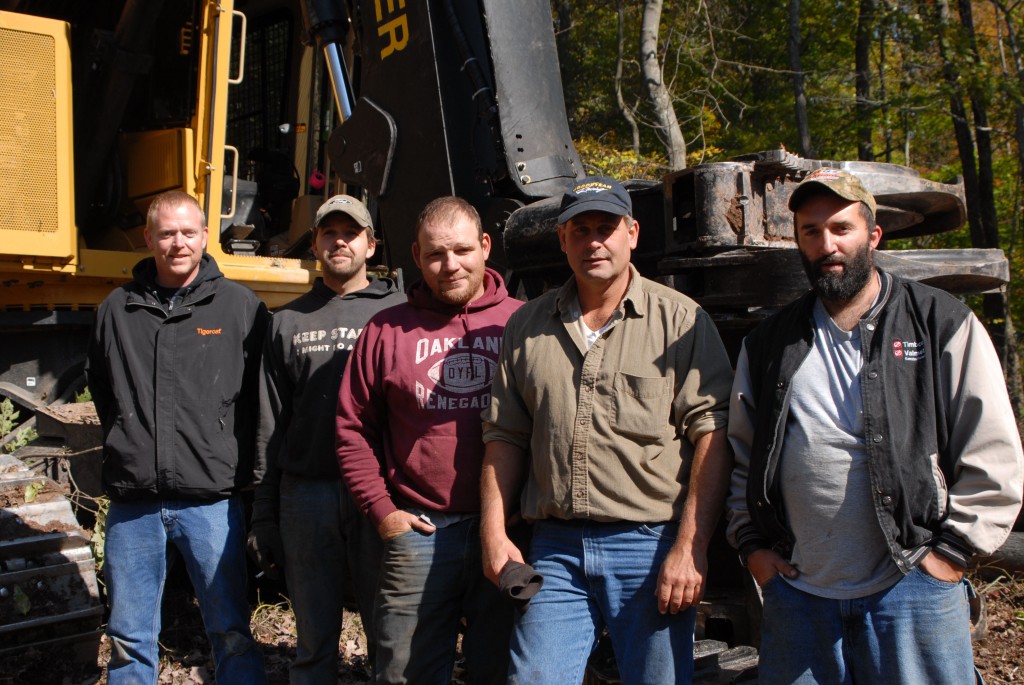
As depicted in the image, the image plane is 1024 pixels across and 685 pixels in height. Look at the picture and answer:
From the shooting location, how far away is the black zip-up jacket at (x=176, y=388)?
11.4ft

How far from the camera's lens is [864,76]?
48.2 ft

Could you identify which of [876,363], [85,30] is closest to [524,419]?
[876,363]

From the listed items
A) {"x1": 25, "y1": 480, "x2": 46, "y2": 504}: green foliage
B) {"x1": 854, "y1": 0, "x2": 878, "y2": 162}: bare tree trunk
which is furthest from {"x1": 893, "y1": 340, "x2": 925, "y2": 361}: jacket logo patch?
{"x1": 854, "y1": 0, "x2": 878, "y2": 162}: bare tree trunk

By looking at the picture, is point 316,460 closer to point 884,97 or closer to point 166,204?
point 166,204

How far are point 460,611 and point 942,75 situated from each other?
33.7 ft

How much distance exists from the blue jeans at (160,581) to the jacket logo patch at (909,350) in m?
2.29

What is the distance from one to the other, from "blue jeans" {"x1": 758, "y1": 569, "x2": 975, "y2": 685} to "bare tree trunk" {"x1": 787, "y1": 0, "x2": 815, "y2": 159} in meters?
13.4

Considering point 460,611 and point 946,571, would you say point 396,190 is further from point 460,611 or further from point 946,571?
point 946,571

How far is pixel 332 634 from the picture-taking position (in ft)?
11.4

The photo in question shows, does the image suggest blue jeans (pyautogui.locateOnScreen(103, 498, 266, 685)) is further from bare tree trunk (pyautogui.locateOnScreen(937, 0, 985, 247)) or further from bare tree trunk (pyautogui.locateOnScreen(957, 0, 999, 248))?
bare tree trunk (pyautogui.locateOnScreen(957, 0, 999, 248))

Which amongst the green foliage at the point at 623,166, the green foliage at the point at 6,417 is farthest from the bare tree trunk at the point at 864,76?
the green foliage at the point at 6,417

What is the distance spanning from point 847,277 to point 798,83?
45.5 feet

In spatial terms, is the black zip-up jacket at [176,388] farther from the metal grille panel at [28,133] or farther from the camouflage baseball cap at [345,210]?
the metal grille panel at [28,133]

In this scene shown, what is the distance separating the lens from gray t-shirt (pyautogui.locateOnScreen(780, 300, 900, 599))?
243cm
